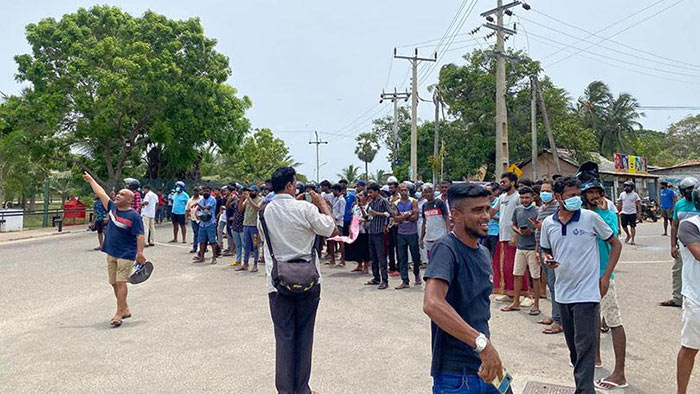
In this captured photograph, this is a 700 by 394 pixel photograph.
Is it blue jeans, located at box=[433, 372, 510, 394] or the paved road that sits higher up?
blue jeans, located at box=[433, 372, 510, 394]

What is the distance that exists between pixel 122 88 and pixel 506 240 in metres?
21.1

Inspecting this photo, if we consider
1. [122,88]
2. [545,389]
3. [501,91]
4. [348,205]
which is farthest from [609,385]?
[122,88]

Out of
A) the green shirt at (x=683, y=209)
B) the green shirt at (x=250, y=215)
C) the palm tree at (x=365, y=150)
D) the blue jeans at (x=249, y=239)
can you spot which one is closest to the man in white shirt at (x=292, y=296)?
the green shirt at (x=683, y=209)

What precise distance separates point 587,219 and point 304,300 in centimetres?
246

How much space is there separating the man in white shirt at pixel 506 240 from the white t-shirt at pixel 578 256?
3.36 meters

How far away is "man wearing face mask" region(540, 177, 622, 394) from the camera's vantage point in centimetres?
386

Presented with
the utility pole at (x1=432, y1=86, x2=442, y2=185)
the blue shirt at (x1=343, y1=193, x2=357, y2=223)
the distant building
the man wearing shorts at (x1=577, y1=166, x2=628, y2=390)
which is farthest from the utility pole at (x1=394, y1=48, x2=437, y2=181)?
the man wearing shorts at (x1=577, y1=166, x2=628, y2=390)

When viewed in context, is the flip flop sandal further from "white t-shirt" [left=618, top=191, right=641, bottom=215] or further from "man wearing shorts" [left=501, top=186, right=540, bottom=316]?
"white t-shirt" [left=618, top=191, right=641, bottom=215]

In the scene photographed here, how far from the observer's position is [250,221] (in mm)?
10836

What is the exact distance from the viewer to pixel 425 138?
39.7 m

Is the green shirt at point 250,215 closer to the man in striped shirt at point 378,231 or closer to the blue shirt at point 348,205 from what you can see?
the blue shirt at point 348,205

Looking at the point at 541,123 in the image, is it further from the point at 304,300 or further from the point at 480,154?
the point at 304,300

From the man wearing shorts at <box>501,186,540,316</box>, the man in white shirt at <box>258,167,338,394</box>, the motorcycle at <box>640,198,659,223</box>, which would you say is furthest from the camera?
the motorcycle at <box>640,198,659,223</box>

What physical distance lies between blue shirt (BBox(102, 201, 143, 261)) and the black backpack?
331cm
